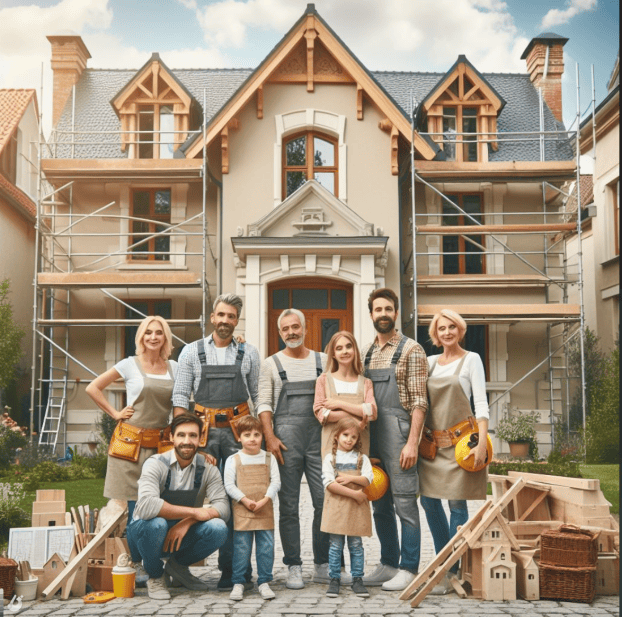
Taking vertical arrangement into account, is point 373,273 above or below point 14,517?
above

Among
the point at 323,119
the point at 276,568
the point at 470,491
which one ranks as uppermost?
the point at 323,119

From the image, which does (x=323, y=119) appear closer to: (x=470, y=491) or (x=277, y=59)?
(x=277, y=59)

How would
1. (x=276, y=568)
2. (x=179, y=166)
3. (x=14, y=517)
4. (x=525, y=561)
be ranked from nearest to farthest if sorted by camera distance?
(x=525, y=561) → (x=276, y=568) → (x=14, y=517) → (x=179, y=166)

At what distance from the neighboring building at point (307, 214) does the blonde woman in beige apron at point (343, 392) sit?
8.87 metres

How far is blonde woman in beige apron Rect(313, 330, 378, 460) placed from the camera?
18.9ft

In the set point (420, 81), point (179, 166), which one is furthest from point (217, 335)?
point (420, 81)

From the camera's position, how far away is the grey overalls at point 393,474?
5.79m

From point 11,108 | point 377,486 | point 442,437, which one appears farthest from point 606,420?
point 11,108

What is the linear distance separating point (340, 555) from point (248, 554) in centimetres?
63

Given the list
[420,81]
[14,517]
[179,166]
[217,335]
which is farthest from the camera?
[420,81]

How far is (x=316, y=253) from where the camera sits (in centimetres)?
1489

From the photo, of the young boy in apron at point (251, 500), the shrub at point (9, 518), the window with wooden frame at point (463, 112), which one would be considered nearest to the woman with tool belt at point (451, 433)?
the young boy in apron at point (251, 500)

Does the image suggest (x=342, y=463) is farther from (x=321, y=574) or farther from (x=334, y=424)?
(x=321, y=574)

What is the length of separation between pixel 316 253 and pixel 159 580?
381 inches
